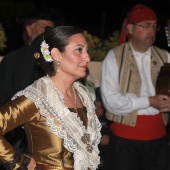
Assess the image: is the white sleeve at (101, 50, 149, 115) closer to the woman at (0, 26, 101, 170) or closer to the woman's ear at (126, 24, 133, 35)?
the woman's ear at (126, 24, 133, 35)

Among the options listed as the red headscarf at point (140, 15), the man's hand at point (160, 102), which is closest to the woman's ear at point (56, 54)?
the man's hand at point (160, 102)

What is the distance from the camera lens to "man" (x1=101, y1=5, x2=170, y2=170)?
3.55m

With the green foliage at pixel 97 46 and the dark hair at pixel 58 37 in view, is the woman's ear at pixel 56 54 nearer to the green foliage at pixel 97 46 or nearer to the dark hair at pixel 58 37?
the dark hair at pixel 58 37

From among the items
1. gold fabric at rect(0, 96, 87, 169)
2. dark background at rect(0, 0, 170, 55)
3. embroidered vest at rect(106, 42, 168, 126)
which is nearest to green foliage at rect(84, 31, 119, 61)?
embroidered vest at rect(106, 42, 168, 126)

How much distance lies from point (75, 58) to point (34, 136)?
528 millimetres

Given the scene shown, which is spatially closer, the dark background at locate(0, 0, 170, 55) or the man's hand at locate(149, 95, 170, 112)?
the man's hand at locate(149, 95, 170, 112)

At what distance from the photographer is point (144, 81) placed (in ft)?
12.0

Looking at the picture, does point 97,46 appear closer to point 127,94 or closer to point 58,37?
point 127,94

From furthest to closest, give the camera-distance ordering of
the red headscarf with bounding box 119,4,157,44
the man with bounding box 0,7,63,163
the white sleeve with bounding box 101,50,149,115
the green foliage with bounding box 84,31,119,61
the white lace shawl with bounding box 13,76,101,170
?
the green foliage with bounding box 84,31,119,61, the red headscarf with bounding box 119,4,157,44, the white sleeve with bounding box 101,50,149,115, the man with bounding box 0,7,63,163, the white lace shawl with bounding box 13,76,101,170

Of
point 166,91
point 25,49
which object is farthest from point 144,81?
point 25,49

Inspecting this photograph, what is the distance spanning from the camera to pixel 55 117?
2.57 metres

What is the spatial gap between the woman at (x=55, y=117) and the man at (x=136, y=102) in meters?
0.90

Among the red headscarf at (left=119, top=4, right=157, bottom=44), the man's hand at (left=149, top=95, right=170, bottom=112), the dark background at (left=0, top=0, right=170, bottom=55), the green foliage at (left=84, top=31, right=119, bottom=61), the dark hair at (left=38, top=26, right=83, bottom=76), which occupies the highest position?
the dark hair at (left=38, top=26, right=83, bottom=76)

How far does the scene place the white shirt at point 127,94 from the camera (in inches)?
139
